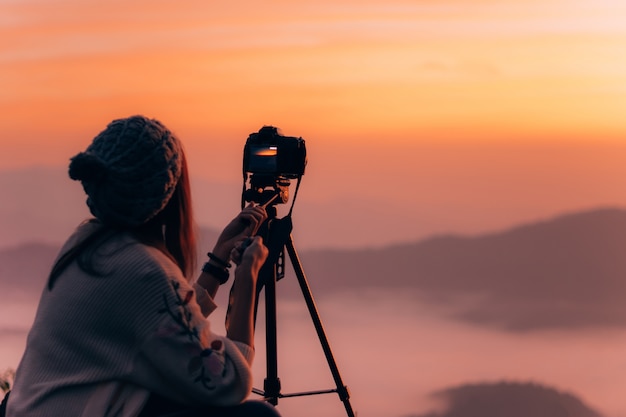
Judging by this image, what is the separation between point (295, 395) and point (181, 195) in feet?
7.39

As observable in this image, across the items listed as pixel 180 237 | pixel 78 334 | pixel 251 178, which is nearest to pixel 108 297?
pixel 78 334

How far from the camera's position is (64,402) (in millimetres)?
2492

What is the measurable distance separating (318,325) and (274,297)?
37cm

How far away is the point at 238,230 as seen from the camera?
3336mm

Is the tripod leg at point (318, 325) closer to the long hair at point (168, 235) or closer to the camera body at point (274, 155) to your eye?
the camera body at point (274, 155)

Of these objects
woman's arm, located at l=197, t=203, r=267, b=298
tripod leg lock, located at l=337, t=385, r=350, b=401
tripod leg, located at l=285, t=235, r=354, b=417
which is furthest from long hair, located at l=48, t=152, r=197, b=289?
tripod leg lock, located at l=337, t=385, r=350, b=401

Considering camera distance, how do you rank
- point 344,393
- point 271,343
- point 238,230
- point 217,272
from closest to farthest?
1. point 217,272
2. point 238,230
3. point 271,343
4. point 344,393

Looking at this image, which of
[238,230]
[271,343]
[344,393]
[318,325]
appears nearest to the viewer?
[238,230]

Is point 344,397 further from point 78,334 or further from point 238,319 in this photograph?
point 78,334

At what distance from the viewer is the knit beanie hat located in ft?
8.13

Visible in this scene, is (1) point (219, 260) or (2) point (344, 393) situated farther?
(2) point (344, 393)

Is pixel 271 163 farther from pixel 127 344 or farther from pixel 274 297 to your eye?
pixel 127 344

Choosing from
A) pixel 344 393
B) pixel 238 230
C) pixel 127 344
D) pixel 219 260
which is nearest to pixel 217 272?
pixel 219 260

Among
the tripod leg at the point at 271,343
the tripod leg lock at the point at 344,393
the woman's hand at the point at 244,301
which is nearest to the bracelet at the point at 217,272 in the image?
the woman's hand at the point at 244,301
